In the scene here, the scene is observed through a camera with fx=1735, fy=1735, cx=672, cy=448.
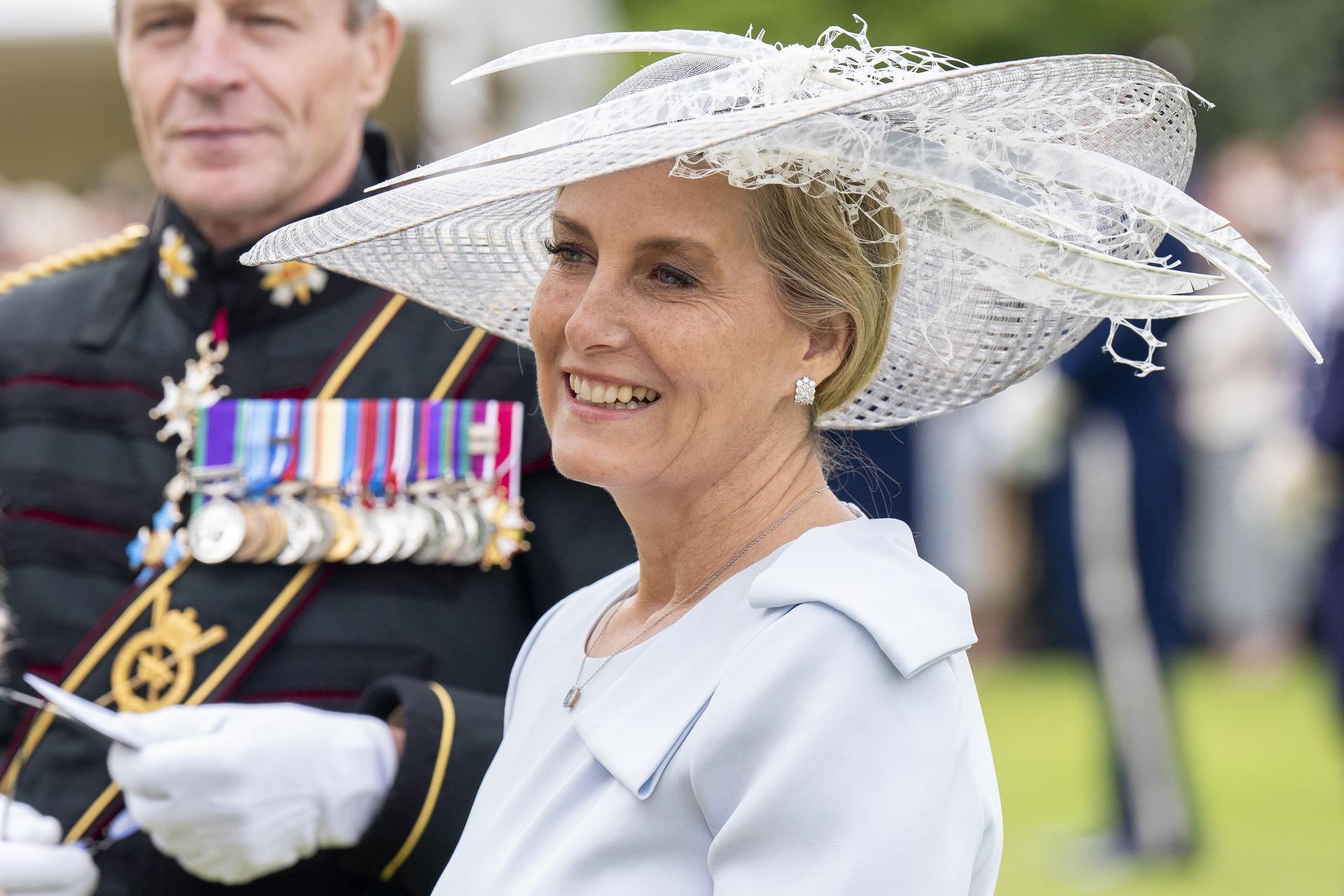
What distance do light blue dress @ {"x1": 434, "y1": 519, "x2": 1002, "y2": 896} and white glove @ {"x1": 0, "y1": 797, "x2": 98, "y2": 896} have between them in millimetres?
742

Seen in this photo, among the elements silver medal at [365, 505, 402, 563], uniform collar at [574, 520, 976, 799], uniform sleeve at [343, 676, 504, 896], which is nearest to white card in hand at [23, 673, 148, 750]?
uniform sleeve at [343, 676, 504, 896]

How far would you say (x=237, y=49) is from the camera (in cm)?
266

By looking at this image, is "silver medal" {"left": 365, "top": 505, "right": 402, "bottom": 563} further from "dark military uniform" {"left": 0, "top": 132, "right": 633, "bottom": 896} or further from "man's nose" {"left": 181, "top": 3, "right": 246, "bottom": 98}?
"man's nose" {"left": 181, "top": 3, "right": 246, "bottom": 98}

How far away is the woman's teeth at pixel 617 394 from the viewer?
1879mm

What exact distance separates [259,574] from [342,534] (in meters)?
0.14

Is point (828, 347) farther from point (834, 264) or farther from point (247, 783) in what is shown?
point (247, 783)

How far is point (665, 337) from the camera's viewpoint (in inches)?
71.6

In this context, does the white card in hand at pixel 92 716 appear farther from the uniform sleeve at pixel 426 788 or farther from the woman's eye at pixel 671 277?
the woman's eye at pixel 671 277

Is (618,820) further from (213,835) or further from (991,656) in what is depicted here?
(991,656)

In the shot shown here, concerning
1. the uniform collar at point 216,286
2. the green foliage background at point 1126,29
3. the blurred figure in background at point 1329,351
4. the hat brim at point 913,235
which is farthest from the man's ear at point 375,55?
the green foliage background at point 1126,29

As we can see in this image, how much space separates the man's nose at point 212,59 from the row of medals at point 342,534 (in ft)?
2.07

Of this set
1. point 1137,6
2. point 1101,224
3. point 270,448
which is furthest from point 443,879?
point 1137,6

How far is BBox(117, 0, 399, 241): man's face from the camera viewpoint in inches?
104

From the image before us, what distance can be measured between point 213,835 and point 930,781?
107 cm
